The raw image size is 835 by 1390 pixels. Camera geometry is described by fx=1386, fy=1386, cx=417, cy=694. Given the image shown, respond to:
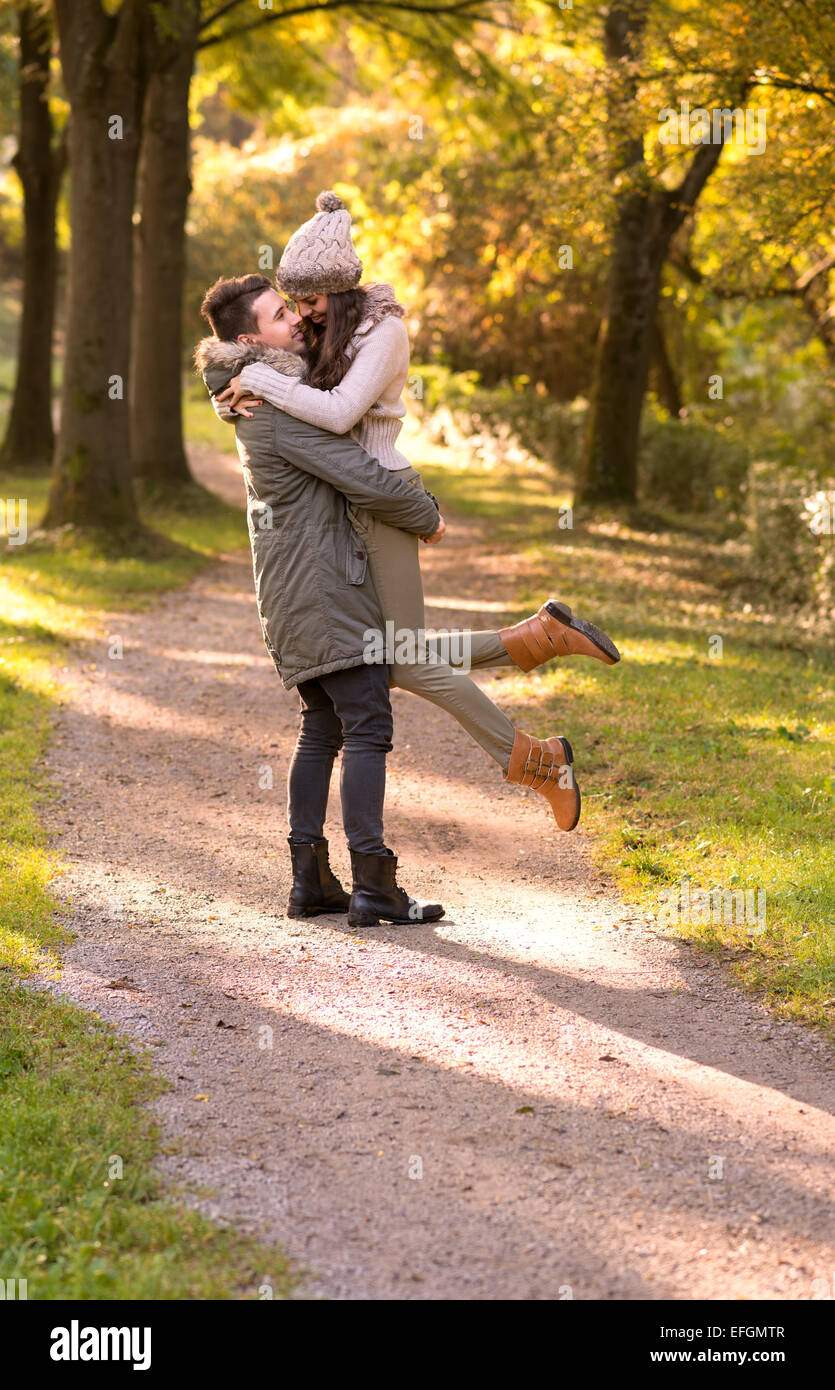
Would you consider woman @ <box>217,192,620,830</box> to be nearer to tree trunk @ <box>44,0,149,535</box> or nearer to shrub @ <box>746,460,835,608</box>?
shrub @ <box>746,460,835,608</box>

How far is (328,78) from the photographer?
20.0 m

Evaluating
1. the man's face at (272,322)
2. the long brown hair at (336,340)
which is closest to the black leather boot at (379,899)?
the long brown hair at (336,340)

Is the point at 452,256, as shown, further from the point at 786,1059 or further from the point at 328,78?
the point at 786,1059

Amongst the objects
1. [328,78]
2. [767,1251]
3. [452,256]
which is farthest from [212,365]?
[452,256]

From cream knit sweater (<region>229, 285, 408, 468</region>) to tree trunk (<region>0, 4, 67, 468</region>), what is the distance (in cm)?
1526

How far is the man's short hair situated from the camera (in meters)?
4.70

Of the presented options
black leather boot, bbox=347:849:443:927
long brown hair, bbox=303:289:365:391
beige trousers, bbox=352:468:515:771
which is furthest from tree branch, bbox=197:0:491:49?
black leather boot, bbox=347:849:443:927

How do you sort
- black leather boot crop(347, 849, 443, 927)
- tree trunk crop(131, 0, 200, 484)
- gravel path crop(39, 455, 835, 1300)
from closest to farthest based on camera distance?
gravel path crop(39, 455, 835, 1300) < black leather boot crop(347, 849, 443, 927) < tree trunk crop(131, 0, 200, 484)

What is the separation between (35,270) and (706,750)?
15.2 meters

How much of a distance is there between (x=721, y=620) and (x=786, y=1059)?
7651 millimetres

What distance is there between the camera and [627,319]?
15.8m

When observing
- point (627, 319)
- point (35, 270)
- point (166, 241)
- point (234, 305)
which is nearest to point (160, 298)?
point (166, 241)

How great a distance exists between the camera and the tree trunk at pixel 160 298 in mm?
15094
